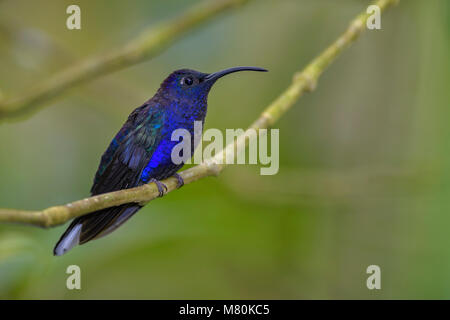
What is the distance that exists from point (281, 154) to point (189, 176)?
180 centimetres

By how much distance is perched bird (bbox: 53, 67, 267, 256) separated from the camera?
1.53 metres

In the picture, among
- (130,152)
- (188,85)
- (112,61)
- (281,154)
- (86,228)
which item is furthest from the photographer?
(281,154)

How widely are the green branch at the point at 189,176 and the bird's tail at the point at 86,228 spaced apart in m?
0.16

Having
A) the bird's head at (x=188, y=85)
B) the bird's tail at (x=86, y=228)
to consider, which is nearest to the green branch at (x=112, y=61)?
the bird's head at (x=188, y=85)

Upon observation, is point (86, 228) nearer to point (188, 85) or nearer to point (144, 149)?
point (144, 149)

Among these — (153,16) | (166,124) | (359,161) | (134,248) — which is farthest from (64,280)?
(359,161)

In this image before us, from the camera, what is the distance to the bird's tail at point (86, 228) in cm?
147

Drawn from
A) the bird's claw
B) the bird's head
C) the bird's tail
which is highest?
the bird's head

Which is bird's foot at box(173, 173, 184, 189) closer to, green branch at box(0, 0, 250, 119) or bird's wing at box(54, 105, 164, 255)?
bird's wing at box(54, 105, 164, 255)

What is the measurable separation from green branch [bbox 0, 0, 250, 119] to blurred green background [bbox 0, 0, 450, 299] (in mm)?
428

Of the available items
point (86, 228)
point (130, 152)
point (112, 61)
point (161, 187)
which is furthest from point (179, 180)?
point (112, 61)

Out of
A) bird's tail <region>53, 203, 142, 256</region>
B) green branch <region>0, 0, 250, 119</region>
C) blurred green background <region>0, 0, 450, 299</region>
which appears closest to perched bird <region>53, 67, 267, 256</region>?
bird's tail <region>53, 203, 142, 256</region>

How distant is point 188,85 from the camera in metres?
1.95

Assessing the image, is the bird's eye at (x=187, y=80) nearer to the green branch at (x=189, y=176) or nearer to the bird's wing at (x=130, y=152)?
the bird's wing at (x=130, y=152)
